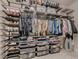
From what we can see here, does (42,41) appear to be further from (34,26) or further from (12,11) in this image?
(12,11)

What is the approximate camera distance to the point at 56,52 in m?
2.27


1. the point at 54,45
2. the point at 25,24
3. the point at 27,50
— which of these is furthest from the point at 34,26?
the point at 54,45

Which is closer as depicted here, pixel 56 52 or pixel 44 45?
pixel 44 45

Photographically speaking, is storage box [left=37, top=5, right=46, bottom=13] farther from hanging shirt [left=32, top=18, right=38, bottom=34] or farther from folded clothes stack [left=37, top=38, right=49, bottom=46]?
folded clothes stack [left=37, top=38, right=49, bottom=46]

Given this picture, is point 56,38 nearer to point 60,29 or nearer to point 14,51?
point 60,29

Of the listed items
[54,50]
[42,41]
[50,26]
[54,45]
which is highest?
[50,26]

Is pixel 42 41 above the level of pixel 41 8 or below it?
below

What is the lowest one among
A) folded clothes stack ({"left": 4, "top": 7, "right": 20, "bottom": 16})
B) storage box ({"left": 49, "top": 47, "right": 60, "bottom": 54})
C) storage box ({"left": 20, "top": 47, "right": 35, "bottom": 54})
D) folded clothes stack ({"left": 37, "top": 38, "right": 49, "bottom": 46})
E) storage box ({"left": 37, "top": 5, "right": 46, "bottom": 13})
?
storage box ({"left": 49, "top": 47, "right": 60, "bottom": 54})

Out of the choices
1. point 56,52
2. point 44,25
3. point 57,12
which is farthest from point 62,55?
point 57,12

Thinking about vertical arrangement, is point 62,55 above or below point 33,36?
below

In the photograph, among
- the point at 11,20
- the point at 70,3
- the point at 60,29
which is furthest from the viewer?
the point at 70,3

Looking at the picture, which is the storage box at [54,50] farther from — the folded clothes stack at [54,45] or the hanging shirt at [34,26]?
the hanging shirt at [34,26]

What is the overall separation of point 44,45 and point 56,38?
33 cm

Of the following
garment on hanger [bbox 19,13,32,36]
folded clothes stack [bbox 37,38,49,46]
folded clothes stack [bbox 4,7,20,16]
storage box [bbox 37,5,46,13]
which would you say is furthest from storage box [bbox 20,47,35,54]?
storage box [bbox 37,5,46,13]
